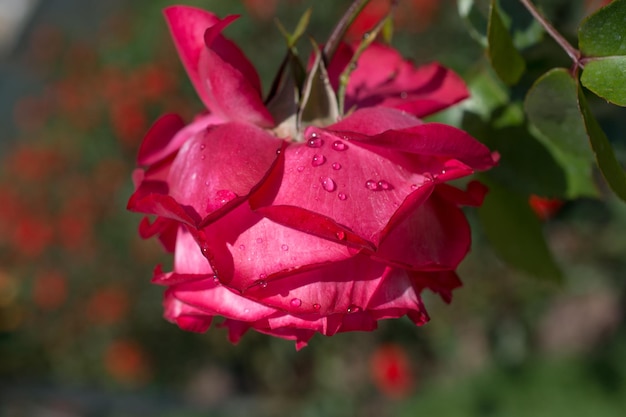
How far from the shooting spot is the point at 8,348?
3250 mm

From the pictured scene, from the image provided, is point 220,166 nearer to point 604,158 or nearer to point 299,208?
point 299,208

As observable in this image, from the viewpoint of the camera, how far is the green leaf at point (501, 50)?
40 centimetres

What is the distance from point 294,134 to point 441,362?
8.49 ft

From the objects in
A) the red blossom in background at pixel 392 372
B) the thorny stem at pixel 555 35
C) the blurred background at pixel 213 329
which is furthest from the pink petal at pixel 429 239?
the red blossom in background at pixel 392 372

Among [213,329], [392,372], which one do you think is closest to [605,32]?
[392,372]

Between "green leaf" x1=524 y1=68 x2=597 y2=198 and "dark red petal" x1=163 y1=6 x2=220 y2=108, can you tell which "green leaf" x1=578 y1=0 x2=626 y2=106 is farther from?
"dark red petal" x1=163 y1=6 x2=220 y2=108

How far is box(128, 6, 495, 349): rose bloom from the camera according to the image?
339 millimetres

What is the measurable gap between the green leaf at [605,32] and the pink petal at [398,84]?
9 centimetres

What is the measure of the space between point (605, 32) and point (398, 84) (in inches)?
5.3

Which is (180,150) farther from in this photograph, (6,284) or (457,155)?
(6,284)

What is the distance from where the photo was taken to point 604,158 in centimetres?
37

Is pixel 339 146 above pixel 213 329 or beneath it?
above

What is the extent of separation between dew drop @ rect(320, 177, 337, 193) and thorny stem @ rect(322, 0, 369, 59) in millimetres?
101

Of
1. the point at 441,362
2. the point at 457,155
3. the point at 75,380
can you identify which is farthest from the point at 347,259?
the point at 75,380
